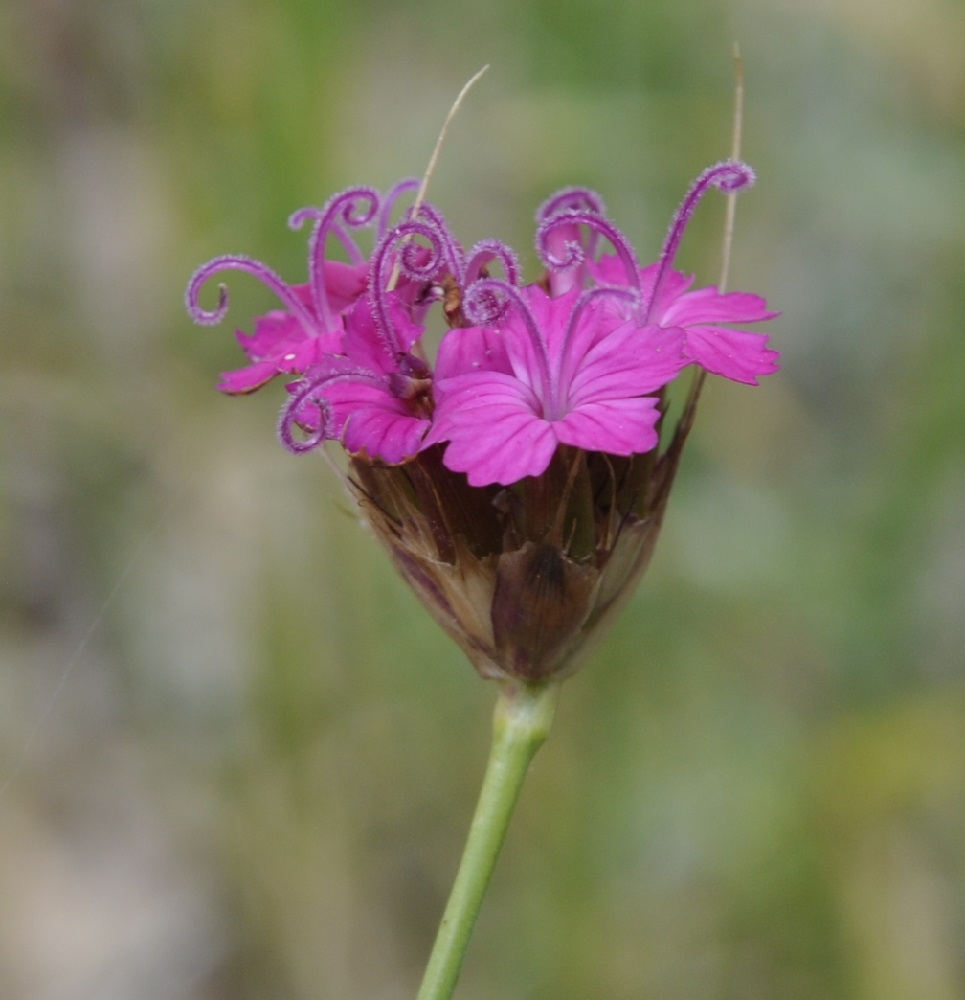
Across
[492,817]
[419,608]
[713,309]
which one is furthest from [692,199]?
[419,608]

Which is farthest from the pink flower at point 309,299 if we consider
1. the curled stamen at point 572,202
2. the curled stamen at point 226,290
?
the curled stamen at point 572,202

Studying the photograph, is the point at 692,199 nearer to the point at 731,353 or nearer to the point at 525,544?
the point at 731,353

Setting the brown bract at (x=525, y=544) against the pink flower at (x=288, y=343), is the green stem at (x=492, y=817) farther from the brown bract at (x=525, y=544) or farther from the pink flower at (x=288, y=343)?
the pink flower at (x=288, y=343)

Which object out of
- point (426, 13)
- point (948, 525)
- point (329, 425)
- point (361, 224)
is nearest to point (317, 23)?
point (426, 13)

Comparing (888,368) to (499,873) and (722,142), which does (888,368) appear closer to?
(722,142)

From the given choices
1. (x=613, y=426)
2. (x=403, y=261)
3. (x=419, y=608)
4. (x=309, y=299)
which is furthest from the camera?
(x=419, y=608)
